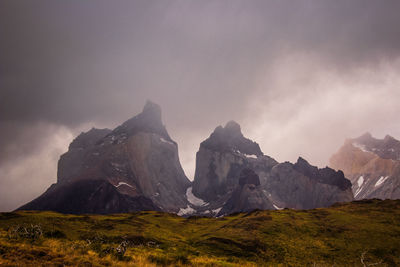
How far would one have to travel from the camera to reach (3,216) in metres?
80.1

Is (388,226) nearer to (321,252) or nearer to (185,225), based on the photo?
(321,252)

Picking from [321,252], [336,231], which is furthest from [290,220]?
[321,252]

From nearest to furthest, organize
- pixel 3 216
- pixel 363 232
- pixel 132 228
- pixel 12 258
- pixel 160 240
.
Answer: pixel 12 258 → pixel 160 240 → pixel 363 232 → pixel 132 228 → pixel 3 216

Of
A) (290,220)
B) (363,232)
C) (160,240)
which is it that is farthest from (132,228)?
(363,232)

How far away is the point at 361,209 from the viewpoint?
323 ft

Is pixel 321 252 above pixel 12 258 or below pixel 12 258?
below

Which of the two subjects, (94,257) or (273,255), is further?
(273,255)

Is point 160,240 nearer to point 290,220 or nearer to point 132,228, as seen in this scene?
point 132,228

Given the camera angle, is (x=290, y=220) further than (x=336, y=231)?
Yes

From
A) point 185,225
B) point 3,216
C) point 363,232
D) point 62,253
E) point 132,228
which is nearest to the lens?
point 62,253

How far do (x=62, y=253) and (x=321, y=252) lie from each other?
4851 centimetres

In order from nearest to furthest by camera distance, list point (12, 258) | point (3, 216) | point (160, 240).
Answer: point (12, 258)
point (160, 240)
point (3, 216)

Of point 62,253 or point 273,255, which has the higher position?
point 62,253

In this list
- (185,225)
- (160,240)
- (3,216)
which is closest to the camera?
(160,240)
